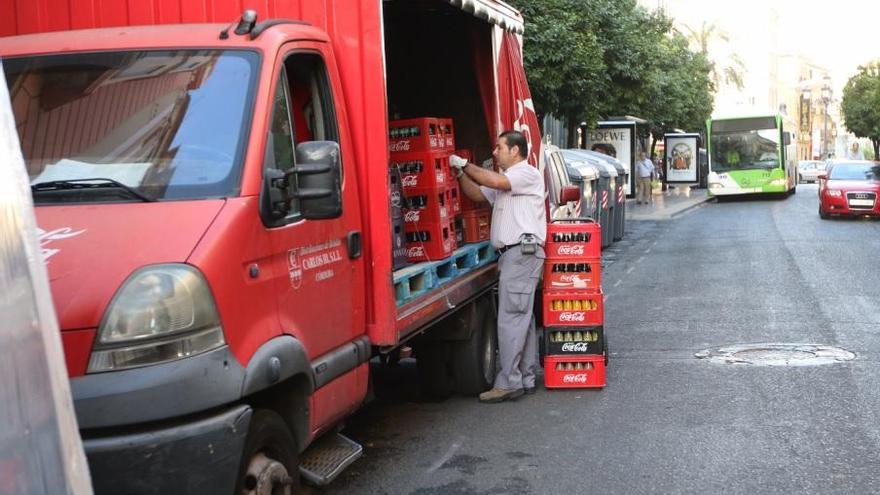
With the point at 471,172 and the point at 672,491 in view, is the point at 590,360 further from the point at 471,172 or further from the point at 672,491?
the point at 672,491

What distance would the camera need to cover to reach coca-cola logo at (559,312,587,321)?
8438 millimetres

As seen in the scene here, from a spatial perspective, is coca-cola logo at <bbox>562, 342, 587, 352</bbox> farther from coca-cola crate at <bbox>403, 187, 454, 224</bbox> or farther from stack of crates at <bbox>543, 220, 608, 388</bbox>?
coca-cola crate at <bbox>403, 187, 454, 224</bbox>

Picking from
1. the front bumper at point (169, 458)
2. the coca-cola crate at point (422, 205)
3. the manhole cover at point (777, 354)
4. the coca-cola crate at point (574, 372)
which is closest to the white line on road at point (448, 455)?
the coca-cola crate at point (422, 205)

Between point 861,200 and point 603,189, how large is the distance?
384 inches

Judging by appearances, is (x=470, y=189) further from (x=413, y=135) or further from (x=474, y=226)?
(x=413, y=135)

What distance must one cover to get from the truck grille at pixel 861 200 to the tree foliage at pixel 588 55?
577cm

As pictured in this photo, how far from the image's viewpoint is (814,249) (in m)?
20.2

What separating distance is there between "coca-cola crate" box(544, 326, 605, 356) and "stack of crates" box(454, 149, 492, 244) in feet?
2.93

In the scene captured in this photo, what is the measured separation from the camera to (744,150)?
40188 millimetres

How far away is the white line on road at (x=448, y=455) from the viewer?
21.1 feet

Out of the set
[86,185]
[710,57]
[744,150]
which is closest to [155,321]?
[86,185]

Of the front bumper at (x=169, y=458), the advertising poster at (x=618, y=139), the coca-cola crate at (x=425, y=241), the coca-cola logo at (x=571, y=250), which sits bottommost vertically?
the front bumper at (x=169, y=458)

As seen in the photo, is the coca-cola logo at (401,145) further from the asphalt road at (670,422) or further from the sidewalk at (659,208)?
the sidewalk at (659,208)

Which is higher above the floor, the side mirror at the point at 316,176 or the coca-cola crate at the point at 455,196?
the side mirror at the point at 316,176
